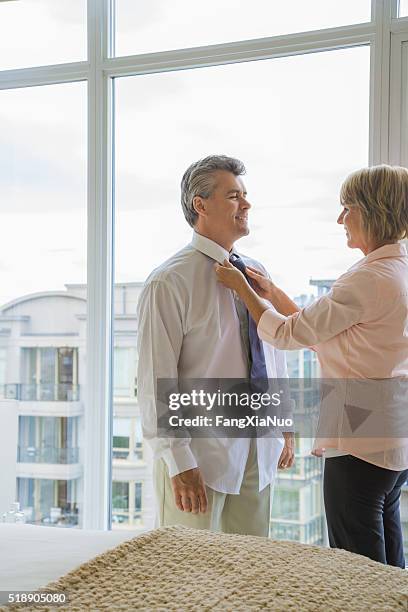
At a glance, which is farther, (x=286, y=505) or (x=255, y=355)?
(x=286, y=505)

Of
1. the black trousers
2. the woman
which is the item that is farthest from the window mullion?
the black trousers

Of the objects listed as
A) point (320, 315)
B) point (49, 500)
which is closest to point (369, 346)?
point (320, 315)

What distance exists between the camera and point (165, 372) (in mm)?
2354

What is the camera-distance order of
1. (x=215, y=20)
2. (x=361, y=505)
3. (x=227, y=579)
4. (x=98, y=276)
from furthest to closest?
(x=98, y=276)
(x=215, y=20)
(x=361, y=505)
(x=227, y=579)

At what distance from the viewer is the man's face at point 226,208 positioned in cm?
248

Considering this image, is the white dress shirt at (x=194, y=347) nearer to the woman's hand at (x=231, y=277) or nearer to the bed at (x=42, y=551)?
the woman's hand at (x=231, y=277)

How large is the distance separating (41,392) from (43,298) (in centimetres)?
38

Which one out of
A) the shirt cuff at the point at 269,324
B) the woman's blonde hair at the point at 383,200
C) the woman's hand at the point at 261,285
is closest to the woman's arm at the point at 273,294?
the woman's hand at the point at 261,285

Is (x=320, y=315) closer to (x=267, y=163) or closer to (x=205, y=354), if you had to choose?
(x=205, y=354)

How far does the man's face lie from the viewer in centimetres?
248

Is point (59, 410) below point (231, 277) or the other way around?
below

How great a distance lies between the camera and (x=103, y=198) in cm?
321

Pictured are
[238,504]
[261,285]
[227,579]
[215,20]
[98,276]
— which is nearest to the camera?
[227,579]

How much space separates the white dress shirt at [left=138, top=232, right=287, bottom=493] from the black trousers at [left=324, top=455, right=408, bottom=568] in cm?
34
